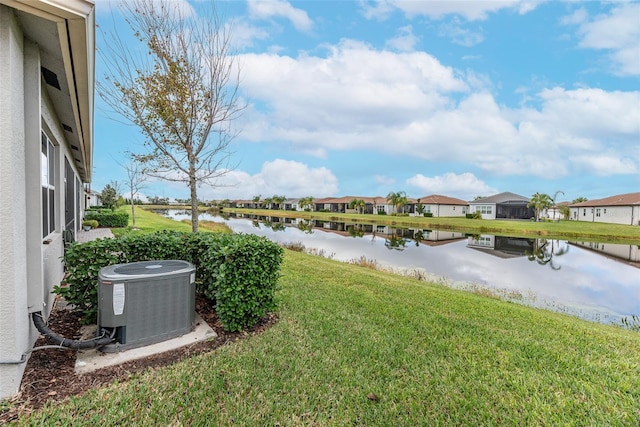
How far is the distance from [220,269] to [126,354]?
130 cm

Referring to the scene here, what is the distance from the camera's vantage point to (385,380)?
9.84 feet

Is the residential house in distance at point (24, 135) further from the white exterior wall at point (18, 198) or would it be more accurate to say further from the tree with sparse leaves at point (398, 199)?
the tree with sparse leaves at point (398, 199)

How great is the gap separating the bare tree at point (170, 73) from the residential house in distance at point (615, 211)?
49927 mm

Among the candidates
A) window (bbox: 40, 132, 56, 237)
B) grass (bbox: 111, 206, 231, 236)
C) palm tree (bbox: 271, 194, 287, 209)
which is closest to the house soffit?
window (bbox: 40, 132, 56, 237)

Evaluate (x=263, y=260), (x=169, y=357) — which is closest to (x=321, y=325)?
(x=263, y=260)

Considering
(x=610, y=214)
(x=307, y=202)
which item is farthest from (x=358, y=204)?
(x=610, y=214)

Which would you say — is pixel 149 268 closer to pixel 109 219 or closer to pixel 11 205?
pixel 11 205

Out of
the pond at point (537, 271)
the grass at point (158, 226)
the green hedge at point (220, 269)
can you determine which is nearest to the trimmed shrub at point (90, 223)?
the grass at point (158, 226)

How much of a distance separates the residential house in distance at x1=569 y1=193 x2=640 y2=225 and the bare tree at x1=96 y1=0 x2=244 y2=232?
49.9 meters

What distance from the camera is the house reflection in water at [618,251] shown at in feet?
57.1

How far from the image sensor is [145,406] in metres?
2.46

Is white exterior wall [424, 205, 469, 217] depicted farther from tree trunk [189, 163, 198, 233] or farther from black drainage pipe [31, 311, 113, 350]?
black drainage pipe [31, 311, 113, 350]

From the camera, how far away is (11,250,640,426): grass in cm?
245

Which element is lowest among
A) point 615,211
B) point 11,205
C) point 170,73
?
point 615,211
